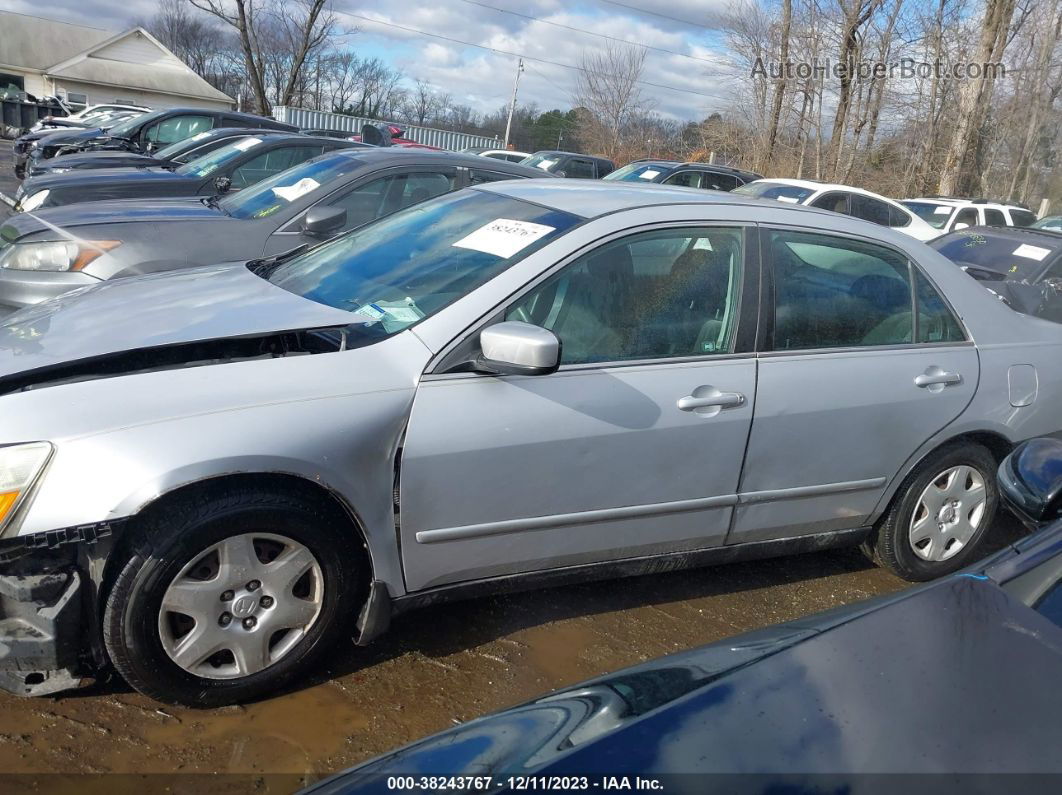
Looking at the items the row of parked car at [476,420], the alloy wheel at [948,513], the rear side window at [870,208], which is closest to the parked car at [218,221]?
the row of parked car at [476,420]

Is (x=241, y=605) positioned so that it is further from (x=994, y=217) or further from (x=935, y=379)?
(x=994, y=217)

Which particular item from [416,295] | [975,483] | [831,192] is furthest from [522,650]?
[831,192]

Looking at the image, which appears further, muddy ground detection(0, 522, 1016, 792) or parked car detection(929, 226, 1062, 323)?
parked car detection(929, 226, 1062, 323)

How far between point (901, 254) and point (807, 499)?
113 centimetres

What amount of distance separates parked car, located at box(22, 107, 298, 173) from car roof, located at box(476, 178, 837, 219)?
32.2 feet

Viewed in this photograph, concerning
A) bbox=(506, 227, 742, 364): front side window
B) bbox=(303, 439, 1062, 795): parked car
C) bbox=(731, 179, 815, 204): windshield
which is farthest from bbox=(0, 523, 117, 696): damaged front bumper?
bbox=(731, 179, 815, 204): windshield

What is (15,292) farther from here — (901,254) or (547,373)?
(901,254)

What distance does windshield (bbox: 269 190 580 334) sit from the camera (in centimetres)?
312

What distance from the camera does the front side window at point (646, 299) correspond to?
3.10m

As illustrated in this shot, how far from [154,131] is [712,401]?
14144 millimetres

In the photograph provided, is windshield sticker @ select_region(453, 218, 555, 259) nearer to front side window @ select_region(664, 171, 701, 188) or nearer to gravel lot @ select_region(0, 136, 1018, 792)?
gravel lot @ select_region(0, 136, 1018, 792)

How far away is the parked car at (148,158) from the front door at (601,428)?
7.01 metres

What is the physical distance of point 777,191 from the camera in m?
13.7

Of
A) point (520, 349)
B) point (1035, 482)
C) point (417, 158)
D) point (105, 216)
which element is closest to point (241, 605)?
point (520, 349)
